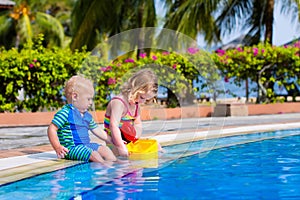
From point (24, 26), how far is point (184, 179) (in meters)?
29.0

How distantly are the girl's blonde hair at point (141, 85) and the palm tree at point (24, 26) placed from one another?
2673cm

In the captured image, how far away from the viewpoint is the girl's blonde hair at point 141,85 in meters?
6.01

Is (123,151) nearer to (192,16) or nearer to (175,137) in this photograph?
(175,137)

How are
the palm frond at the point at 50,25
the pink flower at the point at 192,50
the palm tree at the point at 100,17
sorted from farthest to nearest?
1. the palm frond at the point at 50,25
2. the palm tree at the point at 100,17
3. the pink flower at the point at 192,50

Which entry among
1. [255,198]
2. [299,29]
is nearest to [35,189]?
[255,198]

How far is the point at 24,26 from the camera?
32531 mm

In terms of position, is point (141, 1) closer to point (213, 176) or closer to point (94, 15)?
point (94, 15)

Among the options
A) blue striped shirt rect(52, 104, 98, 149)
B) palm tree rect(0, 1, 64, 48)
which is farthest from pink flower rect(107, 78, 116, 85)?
palm tree rect(0, 1, 64, 48)

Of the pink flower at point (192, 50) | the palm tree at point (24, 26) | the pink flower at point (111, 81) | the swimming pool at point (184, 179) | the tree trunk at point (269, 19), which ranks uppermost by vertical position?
the palm tree at point (24, 26)

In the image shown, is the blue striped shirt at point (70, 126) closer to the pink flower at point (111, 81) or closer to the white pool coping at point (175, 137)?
the white pool coping at point (175, 137)

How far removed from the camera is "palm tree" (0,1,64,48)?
32750 mm

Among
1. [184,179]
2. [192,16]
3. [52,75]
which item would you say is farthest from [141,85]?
[192,16]

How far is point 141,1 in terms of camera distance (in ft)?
Result: 65.5

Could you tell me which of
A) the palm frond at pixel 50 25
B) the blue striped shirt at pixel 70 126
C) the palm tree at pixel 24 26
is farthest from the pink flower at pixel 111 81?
the palm frond at pixel 50 25
